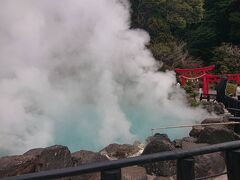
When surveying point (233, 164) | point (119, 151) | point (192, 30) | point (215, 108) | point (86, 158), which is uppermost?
point (192, 30)

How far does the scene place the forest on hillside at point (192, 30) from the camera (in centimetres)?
2883

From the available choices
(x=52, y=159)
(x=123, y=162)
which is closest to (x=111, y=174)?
(x=123, y=162)

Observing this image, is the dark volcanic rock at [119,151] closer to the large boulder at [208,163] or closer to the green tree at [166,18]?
the large boulder at [208,163]

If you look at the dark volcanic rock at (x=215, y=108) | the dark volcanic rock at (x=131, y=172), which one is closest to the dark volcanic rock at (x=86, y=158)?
the dark volcanic rock at (x=131, y=172)

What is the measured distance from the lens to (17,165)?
20.0 ft

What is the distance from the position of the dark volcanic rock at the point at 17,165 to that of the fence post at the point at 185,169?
3.98 m

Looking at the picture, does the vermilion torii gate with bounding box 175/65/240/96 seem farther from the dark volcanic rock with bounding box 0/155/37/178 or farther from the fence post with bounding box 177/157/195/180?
the fence post with bounding box 177/157/195/180

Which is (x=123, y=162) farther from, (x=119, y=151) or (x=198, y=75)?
(x=198, y=75)

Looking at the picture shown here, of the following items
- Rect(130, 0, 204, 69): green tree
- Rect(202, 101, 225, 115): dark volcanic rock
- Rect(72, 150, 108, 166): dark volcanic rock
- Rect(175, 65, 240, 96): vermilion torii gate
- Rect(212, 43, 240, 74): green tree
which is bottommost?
Rect(72, 150, 108, 166): dark volcanic rock

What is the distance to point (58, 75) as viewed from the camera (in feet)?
48.8

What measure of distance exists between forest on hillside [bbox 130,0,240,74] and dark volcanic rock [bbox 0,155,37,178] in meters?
18.5

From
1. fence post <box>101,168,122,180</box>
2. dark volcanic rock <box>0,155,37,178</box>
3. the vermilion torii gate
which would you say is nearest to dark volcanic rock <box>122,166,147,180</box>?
fence post <box>101,168,122,180</box>

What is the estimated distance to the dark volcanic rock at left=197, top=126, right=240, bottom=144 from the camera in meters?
8.09

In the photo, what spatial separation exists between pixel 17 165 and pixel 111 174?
14.0ft
